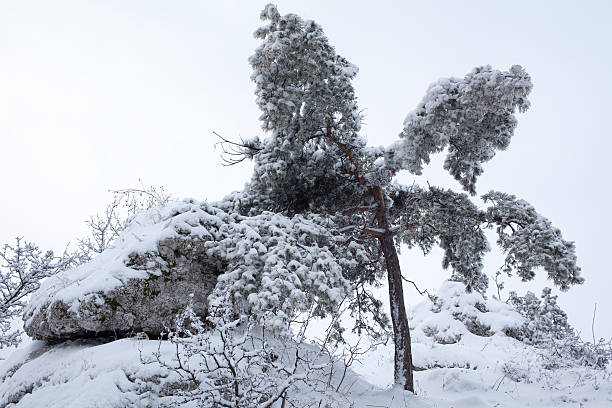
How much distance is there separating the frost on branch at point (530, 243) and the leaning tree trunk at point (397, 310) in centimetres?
245

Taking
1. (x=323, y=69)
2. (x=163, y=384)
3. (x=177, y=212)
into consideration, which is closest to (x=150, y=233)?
(x=177, y=212)

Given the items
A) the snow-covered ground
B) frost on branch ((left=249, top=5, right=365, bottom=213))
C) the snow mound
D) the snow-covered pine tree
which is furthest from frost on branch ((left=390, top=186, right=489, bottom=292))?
the snow mound

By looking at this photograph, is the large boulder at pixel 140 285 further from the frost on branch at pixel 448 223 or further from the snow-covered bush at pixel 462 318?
the snow-covered bush at pixel 462 318

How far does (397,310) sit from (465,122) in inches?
181

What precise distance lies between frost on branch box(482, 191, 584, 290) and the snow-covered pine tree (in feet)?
0.08

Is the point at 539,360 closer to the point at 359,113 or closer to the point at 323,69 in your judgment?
the point at 359,113

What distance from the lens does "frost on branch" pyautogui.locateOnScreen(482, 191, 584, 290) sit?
7.88 metres

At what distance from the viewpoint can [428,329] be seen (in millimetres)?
22125

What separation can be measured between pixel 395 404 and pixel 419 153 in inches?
203

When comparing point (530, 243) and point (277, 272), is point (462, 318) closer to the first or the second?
point (530, 243)

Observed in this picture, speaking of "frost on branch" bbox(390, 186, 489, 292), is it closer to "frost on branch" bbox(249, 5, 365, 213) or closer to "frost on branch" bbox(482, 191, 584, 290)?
"frost on branch" bbox(482, 191, 584, 290)

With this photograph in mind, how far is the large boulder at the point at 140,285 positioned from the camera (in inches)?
293

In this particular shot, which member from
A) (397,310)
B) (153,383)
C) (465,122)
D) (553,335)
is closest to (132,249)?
(153,383)

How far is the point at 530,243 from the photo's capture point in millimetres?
8344
